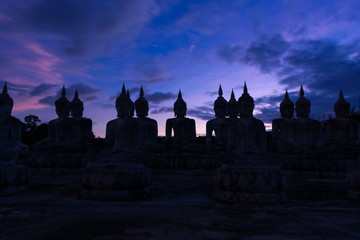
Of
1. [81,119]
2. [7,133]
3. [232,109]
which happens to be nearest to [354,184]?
[7,133]

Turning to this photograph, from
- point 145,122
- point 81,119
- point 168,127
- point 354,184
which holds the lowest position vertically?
point 354,184

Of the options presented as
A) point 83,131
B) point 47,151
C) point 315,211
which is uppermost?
point 83,131

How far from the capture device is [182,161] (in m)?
12.0

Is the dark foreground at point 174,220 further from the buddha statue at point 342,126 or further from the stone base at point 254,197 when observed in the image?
the buddha statue at point 342,126

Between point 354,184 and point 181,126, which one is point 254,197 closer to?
point 354,184

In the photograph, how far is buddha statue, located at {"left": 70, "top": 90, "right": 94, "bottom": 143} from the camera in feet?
45.9

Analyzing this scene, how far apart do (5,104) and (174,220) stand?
199 inches

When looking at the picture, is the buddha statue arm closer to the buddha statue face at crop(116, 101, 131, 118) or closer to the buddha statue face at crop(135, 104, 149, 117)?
the buddha statue face at crop(135, 104, 149, 117)

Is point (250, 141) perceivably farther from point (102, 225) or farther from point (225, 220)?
point (102, 225)

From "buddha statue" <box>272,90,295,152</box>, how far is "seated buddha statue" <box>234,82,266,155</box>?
6.30m

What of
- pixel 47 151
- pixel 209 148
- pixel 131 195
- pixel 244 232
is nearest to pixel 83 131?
pixel 47 151

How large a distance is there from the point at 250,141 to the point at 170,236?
11.2 feet

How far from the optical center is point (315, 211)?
13.2 feet

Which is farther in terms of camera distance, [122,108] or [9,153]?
[122,108]
